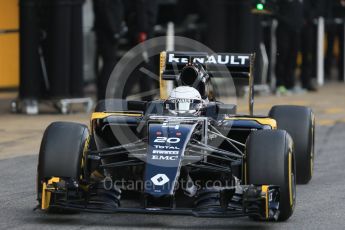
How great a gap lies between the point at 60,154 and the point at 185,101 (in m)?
1.38

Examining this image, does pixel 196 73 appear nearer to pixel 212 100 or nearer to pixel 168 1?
pixel 212 100

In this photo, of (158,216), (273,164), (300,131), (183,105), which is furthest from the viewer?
(300,131)

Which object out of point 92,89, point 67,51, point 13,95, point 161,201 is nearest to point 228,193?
point 161,201

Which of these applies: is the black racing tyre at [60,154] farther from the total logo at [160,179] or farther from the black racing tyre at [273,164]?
the black racing tyre at [273,164]

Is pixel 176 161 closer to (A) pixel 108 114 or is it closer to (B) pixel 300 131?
(A) pixel 108 114

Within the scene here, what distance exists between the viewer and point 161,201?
30.0 ft

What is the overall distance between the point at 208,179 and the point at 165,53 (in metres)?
2.24

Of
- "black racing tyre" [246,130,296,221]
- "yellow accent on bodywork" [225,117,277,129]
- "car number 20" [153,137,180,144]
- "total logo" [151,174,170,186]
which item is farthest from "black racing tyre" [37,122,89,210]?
"yellow accent on bodywork" [225,117,277,129]

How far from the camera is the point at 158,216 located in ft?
32.3

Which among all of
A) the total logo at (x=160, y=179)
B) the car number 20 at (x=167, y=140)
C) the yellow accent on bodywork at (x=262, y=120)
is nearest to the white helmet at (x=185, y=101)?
the yellow accent on bodywork at (x=262, y=120)

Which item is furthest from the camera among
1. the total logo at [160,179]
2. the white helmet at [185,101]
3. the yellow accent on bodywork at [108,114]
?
the yellow accent on bodywork at [108,114]

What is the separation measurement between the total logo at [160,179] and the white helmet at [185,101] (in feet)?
4.34

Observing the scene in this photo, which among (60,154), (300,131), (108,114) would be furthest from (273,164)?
(300,131)

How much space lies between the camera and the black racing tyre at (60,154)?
969cm
